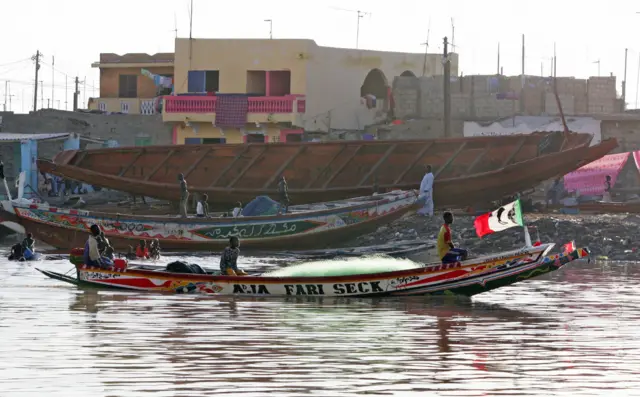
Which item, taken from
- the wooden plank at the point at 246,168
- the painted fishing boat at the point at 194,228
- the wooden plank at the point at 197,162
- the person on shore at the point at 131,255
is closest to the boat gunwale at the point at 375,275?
the person on shore at the point at 131,255

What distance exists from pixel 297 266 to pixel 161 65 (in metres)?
38.7

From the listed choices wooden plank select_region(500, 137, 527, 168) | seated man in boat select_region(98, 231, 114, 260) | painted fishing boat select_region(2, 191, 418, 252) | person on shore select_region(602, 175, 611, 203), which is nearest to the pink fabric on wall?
person on shore select_region(602, 175, 611, 203)

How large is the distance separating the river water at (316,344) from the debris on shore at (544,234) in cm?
918

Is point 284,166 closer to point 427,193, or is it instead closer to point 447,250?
point 427,193

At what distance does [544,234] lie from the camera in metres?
34.4

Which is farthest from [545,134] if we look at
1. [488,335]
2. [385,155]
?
[488,335]

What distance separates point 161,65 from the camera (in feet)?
216

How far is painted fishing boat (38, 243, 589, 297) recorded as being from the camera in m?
20.4

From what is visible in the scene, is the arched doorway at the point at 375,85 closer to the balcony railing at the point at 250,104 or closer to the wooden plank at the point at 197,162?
the balcony railing at the point at 250,104

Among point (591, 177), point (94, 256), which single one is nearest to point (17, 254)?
point (94, 256)

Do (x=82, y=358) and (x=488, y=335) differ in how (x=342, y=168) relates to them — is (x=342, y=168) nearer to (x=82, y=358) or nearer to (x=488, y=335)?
(x=488, y=335)

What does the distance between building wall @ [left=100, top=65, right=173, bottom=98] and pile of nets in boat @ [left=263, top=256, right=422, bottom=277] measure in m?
38.0

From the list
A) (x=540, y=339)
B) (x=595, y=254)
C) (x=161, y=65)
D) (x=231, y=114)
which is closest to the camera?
(x=540, y=339)

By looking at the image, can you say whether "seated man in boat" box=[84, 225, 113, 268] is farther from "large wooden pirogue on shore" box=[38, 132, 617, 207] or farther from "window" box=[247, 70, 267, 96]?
"window" box=[247, 70, 267, 96]
